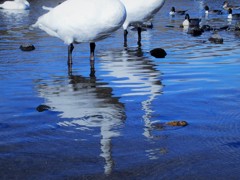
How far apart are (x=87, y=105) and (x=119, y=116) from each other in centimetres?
83

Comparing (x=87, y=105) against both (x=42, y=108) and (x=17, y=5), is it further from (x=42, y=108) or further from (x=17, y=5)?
(x=17, y=5)

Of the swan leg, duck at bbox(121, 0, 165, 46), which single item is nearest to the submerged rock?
the swan leg

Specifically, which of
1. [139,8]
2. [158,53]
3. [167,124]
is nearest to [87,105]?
[167,124]

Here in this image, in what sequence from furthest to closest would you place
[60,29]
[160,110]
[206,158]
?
1. [60,29]
2. [160,110]
3. [206,158]

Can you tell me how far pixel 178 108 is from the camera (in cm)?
701

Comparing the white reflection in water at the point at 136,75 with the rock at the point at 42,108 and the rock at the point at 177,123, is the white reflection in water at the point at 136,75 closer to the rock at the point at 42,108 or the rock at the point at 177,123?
the rock at the point at 177,123

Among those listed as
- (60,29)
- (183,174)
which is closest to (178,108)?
(183,174)

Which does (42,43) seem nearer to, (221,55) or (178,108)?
(221,55)

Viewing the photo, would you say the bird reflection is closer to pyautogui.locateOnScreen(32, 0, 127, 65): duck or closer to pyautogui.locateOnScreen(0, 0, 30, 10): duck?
pyautogui.locateOnScreen(32, 0, 127, 65): duck

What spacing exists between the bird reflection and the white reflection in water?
0.34 m

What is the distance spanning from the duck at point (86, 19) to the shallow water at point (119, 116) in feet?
2.62

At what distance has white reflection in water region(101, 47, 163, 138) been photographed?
24.4 ft

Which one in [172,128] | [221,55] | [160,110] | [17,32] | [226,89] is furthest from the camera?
[17,32]

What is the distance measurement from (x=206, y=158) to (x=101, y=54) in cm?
871
